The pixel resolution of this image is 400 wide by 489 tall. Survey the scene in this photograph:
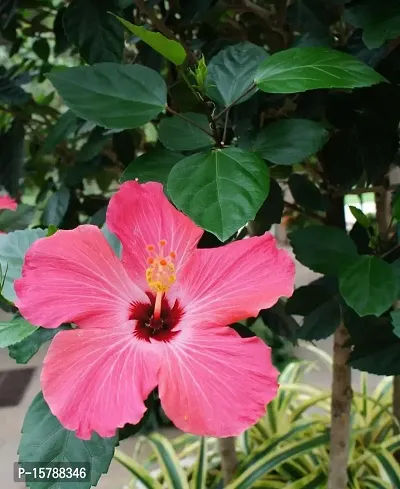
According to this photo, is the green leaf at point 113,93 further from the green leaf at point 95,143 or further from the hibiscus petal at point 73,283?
the green leaf at point 95,143

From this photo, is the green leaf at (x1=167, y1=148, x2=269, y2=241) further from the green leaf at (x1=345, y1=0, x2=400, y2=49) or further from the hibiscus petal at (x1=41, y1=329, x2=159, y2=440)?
the green leaf at (x1=345, y1=0, x2=400, y2=49)

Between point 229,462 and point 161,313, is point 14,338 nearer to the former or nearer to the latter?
point 161,313

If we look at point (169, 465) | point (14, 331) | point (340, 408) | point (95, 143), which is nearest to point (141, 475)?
point (169, 465)

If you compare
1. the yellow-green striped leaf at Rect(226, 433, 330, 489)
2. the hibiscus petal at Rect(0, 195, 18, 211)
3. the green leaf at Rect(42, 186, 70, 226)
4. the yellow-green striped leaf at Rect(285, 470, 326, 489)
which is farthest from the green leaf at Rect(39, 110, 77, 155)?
the yellow-green striped leaf at Rect(285, 470, 326, 489)

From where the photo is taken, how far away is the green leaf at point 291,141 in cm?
41

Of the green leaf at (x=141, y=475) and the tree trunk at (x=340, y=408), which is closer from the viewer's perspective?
the tree trunk at (x=340, y=408)

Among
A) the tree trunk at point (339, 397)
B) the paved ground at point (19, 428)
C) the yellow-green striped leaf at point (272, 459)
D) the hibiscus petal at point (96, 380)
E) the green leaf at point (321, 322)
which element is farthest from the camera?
the paved ground at point (19, 428)

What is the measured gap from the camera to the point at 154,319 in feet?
1.10

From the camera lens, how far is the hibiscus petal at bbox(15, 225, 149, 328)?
0.29 meters

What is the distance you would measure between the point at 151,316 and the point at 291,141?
19 centimetres

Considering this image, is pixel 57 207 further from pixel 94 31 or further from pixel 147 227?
pixel 147 227

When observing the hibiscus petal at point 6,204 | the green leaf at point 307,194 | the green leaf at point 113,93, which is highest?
the green leaf at point 113,93

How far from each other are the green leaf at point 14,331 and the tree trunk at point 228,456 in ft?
1.82

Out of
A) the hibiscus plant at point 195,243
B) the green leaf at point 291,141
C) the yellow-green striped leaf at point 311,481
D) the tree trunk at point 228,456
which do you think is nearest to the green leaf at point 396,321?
the hibiscus plant at point 195,243
